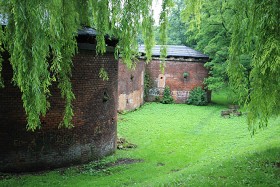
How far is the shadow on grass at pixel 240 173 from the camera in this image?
7.13m

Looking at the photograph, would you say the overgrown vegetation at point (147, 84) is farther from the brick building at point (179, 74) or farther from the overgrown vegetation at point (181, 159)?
the overgrown vegetation at point (181, 159)

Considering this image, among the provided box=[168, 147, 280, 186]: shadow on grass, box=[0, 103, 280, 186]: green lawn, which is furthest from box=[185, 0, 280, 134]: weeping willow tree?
box=[0, 103, 280, 186]: green lawn

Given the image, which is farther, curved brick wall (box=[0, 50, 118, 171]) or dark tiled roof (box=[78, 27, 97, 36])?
dark tiled roof (box=[78, 27, 97, 36])

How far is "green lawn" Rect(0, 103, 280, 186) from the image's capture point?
7.85 m

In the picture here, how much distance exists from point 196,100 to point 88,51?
1600 centimetres

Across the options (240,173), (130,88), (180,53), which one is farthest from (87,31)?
(180,53)

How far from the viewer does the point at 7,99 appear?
883cm

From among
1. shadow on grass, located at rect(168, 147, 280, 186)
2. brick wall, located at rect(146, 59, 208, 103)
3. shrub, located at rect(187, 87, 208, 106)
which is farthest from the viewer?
brick wall, located at rect(146, 59, 208, 103)

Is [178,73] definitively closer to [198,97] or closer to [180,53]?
[180,53]

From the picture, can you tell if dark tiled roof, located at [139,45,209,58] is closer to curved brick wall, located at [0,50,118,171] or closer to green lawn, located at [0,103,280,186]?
green lawn, located at [0,103,280,186]

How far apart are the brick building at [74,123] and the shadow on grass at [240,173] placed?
3552 millimetres

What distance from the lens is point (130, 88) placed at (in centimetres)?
2108

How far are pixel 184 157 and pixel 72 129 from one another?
4175 millimetres

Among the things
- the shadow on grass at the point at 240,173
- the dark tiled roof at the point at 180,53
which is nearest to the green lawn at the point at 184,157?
the shadow on grass at the point at 240,173
